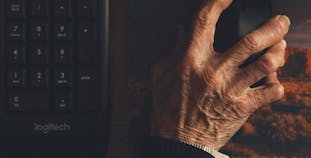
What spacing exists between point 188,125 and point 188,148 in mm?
33

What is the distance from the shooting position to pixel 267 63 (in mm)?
A: 667

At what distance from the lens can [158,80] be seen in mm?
716

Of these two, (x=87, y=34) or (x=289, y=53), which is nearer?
(x=87, y=34)

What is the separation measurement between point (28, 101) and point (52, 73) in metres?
0.05

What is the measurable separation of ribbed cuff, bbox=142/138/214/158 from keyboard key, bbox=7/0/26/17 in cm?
24

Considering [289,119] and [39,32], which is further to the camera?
[289,119]

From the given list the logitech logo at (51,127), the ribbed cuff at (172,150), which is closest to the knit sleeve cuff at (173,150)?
the ribbed cuff at (172,150)

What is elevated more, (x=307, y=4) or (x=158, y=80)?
(x=307, y=4)

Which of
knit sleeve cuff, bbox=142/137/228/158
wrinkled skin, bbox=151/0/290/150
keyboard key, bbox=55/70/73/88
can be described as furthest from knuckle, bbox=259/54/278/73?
keyboard key, bbox=55/70/73/88

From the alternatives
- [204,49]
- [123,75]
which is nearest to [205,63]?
[204,49]

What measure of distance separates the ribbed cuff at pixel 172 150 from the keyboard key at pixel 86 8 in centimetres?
19

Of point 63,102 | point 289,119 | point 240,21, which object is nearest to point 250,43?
point 240,21

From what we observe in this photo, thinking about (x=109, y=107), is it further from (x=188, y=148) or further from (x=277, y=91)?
(x=277, y=91)

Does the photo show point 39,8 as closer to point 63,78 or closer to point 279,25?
point 63,78
